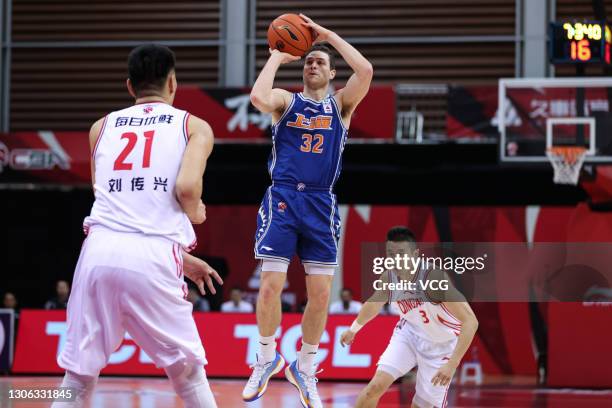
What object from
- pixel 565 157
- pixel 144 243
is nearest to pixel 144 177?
pixel 144 243

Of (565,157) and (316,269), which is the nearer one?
(316,269)

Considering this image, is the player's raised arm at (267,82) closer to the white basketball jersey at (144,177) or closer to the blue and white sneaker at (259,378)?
the blue and white sneaker at (259,378)

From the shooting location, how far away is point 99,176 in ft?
15.9

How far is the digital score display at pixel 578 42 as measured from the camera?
1350cm

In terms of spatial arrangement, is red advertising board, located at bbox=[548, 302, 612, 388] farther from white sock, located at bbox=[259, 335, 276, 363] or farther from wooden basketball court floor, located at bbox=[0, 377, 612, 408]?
white sock, located at bbox=[259, 335, 276, 363]

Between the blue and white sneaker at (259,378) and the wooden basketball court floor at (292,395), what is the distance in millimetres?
2965

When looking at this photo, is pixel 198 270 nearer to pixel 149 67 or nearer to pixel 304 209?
pixel 149 67

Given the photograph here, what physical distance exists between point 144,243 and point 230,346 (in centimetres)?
1012

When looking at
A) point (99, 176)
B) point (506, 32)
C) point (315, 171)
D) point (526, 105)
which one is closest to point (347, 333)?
point (315, 171)

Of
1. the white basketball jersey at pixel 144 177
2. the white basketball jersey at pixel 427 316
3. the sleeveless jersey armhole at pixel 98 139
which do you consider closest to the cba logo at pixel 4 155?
the white basketball jersey at pixel 427 316

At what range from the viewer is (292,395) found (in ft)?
Answer: 39.4

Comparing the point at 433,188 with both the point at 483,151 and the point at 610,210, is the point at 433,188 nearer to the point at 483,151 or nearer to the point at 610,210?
the point at 483,151

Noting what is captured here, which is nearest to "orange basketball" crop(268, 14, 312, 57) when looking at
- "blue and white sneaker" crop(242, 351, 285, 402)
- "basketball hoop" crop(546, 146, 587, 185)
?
"blue and white sneaker" crop(242, 351, 285, 402)

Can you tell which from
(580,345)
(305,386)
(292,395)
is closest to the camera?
(305,386)
